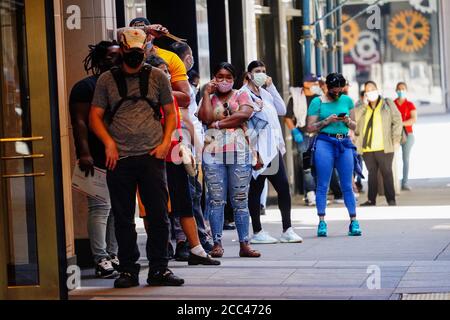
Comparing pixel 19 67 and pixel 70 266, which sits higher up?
pixel 19 67

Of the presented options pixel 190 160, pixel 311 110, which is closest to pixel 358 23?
pixel 311 110

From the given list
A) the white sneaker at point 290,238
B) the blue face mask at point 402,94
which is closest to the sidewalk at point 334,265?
the white sneaker at point 290,238

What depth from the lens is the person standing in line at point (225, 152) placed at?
1155cm

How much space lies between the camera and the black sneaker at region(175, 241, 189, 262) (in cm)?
1148

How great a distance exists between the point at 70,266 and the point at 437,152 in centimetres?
2085

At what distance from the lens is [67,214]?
9.93 metres

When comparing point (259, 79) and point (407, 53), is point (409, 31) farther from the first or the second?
point (259, 79)

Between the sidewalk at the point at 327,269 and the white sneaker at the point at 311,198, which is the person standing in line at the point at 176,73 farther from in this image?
the white sneaker at the point at 311,198

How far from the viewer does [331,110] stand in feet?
44.7

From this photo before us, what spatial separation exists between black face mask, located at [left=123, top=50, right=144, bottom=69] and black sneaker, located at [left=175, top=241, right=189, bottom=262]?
259 cm

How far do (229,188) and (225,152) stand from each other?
1.17 feet

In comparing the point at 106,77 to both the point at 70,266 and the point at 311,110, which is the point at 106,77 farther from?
the point at 311,110

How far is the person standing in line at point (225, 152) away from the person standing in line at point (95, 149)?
1256 mm

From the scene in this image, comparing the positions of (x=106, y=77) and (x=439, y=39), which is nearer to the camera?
(x=106, y=77)
